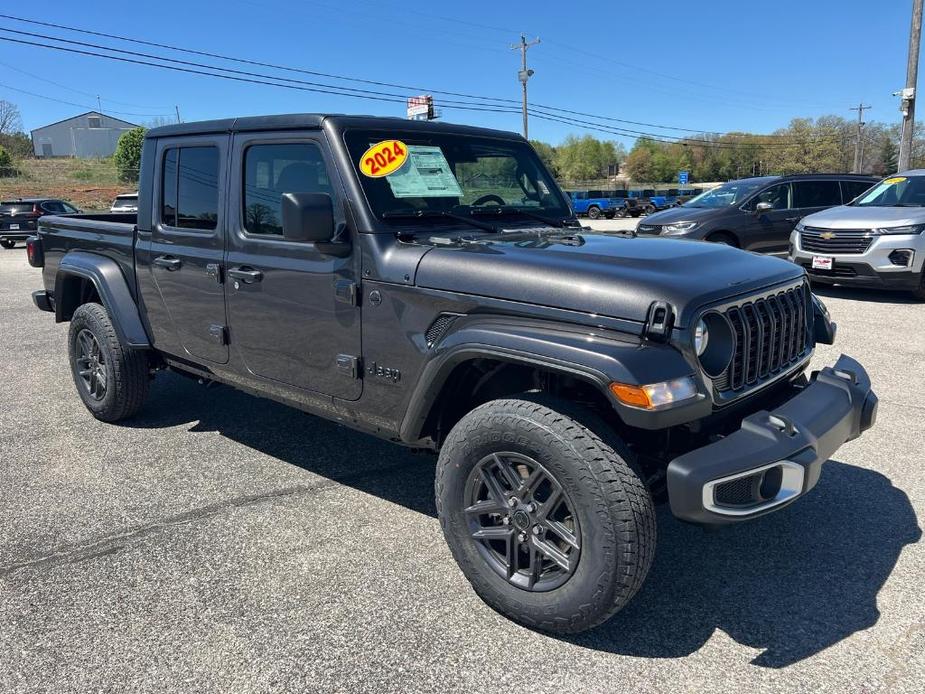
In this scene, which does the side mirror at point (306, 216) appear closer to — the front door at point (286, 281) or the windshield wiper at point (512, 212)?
the front door at point (286, 281)

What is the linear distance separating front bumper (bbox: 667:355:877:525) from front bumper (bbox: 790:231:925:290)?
20.4 feet

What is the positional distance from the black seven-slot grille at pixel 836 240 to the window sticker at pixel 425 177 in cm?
708

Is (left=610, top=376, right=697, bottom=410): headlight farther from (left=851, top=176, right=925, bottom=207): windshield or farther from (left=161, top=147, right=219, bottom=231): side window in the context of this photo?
(left=851, top=176, right=925, bottom=207): windshield

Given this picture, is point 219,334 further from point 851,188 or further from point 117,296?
point 851,188

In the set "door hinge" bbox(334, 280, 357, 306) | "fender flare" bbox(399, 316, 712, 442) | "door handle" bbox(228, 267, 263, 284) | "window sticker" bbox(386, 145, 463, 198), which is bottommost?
"fender flare" bbox(399, 316, 712, 442)

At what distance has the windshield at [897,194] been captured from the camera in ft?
30.5

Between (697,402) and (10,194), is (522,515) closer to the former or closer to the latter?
(697,402)

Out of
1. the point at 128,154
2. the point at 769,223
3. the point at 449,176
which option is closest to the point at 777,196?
the point at 769,223

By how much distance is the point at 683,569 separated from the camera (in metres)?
3.03

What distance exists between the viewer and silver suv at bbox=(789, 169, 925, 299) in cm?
846

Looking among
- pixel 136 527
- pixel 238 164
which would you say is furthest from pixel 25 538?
pixel 238 164

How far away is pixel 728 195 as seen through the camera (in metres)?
11.6

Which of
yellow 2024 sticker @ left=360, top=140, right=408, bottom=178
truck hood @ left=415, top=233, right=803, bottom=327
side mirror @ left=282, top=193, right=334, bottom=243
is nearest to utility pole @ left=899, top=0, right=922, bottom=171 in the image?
truck hood @ left=415, top=233, right=803, bottom=327

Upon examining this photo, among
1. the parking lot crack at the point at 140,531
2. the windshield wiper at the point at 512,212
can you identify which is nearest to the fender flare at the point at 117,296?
the parking lot crack at the point at 140,531
